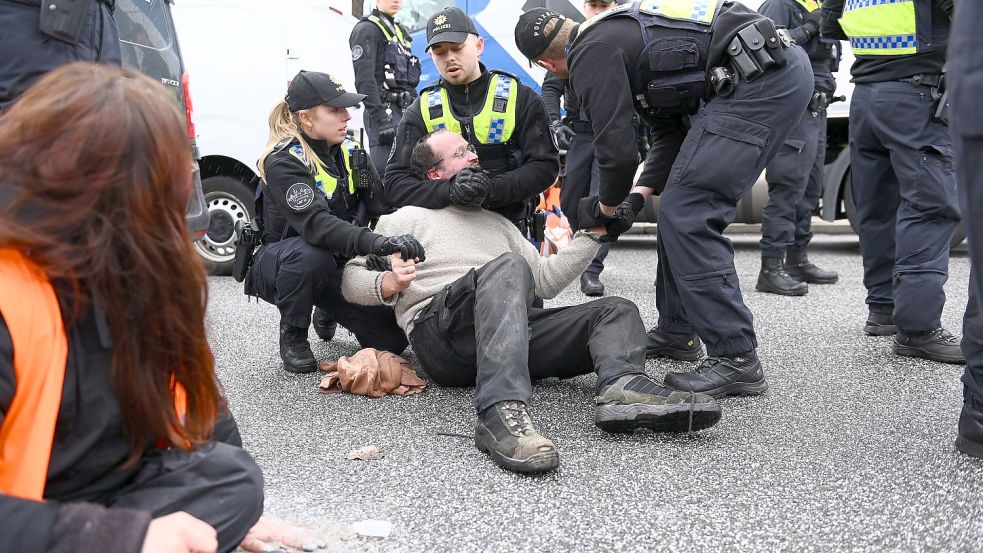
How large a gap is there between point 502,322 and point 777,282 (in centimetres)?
335

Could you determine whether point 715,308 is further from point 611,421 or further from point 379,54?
point 379,54

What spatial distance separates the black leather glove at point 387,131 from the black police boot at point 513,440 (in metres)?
3.82

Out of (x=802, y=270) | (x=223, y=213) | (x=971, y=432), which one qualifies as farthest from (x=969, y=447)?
(x=223, y=213)

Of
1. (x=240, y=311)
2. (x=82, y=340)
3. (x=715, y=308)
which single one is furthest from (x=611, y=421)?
(x=240, y=311)

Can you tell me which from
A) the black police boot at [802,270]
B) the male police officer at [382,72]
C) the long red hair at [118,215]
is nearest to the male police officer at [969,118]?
the long red hair at [118,215]

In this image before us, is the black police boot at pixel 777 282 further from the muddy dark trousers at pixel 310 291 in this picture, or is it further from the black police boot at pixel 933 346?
the muddy dark trousers at pixel 310 291

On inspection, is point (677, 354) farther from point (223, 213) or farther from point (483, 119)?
point (223, 213)

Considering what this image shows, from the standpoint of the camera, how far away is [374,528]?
2225 millimetres

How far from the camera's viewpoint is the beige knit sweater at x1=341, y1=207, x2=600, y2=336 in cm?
344

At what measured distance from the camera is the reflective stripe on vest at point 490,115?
3.95 metres

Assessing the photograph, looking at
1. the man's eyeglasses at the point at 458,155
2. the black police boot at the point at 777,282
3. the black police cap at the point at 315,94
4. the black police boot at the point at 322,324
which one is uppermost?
the black police cap at the point at 315,94

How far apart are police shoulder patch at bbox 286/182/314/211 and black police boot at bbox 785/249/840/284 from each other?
375 cm

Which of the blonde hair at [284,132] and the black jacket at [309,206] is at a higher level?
the blonde hair at [284,132]

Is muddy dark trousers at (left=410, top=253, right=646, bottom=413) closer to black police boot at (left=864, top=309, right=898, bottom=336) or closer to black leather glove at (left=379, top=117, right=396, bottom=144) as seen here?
black police boot at (left=864, top=309, right=898, bottom=336)
